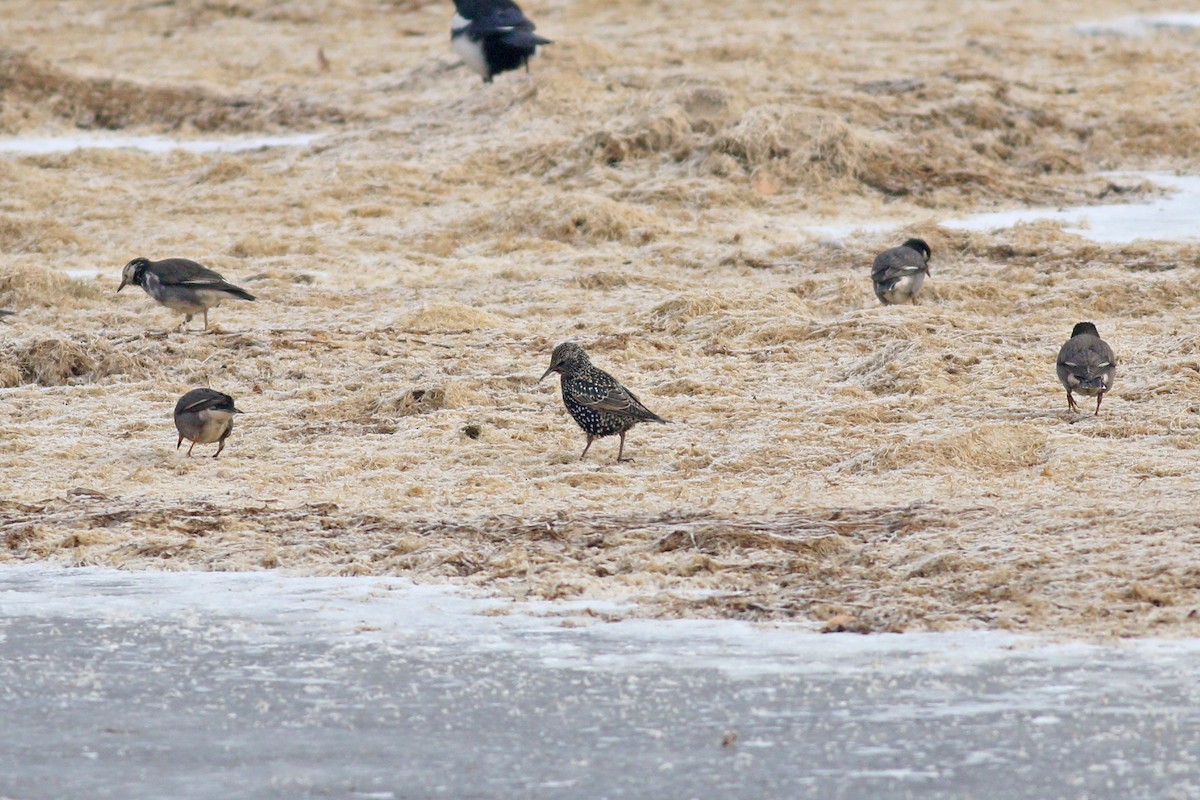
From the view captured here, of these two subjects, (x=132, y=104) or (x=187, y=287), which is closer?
(x=187, y=287)

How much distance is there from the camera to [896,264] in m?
11.0

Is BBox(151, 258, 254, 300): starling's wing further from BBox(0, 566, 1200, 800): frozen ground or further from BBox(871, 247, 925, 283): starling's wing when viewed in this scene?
BBox(0, 566, 1200, 800): frozen ground

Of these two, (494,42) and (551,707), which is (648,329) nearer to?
(551,707)

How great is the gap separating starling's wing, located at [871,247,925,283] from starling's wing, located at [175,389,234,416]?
4.68 metres

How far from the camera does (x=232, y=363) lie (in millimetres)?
10156

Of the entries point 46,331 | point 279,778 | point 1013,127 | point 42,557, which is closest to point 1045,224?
point 1013,127

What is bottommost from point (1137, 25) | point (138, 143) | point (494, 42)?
point (138, 143)

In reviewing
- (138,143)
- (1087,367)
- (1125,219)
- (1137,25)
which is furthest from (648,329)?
(1137,25)

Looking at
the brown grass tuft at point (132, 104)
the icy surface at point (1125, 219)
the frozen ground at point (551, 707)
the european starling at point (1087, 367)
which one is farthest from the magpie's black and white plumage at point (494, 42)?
the frozen ground at point (551, 707)

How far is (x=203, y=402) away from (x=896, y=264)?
16.0ft

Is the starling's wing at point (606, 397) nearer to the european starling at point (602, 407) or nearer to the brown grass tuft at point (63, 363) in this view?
the european starling at point (602, 407)

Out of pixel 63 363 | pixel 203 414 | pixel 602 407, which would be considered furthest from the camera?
pixel 63 363

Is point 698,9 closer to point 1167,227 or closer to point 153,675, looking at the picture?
point 1167,227

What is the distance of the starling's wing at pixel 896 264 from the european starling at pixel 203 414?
4.64 m
